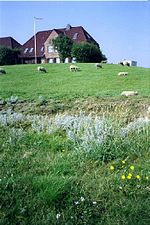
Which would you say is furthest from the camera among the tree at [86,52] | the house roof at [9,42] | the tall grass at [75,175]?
the tree at [86,52]

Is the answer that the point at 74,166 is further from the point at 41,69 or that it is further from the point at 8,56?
the point at 41,69

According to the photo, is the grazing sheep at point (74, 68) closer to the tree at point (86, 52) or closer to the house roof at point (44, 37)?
the tree at point (86, 52)

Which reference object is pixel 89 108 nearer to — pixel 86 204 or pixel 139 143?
pixel 139 143

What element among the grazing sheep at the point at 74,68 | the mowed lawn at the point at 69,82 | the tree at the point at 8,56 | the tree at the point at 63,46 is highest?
the tree at the point at 63,46

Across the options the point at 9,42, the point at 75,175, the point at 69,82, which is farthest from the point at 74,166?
the point at 69,82

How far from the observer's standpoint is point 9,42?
17.5ft

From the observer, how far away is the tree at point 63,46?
246 inches

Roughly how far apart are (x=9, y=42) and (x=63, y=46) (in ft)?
4.11

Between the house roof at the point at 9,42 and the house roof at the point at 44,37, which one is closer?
the house roof at the point at 9,42

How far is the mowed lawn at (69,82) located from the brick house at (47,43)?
207mm

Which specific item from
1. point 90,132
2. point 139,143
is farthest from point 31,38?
point 139,143

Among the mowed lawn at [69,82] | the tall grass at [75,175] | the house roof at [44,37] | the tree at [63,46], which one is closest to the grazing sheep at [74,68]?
the mowed lawn at [69,82]

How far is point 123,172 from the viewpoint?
2.98 metres

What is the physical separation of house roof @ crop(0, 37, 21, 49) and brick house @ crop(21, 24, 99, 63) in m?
0.12
